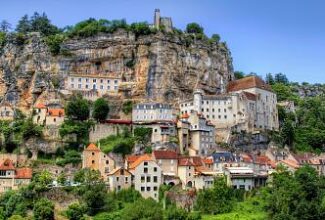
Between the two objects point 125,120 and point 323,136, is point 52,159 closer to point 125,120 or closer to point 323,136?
point 125,120

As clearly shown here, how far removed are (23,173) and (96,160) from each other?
380 inches

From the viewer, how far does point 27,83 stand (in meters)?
109

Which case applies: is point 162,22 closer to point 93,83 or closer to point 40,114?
point 93,83

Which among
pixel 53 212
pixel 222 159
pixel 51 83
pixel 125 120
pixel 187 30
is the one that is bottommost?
pixel 53 212

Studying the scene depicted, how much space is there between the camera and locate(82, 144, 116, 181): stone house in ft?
293

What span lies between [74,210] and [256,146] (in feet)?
114

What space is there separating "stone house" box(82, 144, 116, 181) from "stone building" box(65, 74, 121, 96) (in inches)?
723

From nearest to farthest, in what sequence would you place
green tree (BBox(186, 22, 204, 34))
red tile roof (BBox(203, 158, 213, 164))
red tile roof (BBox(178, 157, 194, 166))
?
red tile roof (BBox(178, 157, 194, 166)) < red tile roof (BBox(203, 158, 213, 164)) < green tree (BBox(186, 22, 204, 34))

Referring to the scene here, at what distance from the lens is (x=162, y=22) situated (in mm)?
114375

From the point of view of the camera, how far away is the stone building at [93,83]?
106875 mm

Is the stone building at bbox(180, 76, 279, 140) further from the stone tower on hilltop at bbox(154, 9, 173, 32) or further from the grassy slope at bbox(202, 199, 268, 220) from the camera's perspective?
the grassy slope at bbox(202, 199, 268, 220)

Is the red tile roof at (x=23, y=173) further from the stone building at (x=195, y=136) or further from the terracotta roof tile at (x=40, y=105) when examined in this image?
the stone building at (x=195, y=136)

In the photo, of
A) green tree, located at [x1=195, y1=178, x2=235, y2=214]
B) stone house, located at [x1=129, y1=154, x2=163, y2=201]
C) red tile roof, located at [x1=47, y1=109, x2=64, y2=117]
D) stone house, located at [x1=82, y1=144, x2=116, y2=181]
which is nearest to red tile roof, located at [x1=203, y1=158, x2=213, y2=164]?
green tree, located at [x1=195, y1=178, x2=235, y2=214]

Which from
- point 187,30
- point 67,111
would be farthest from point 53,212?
point 187,30
